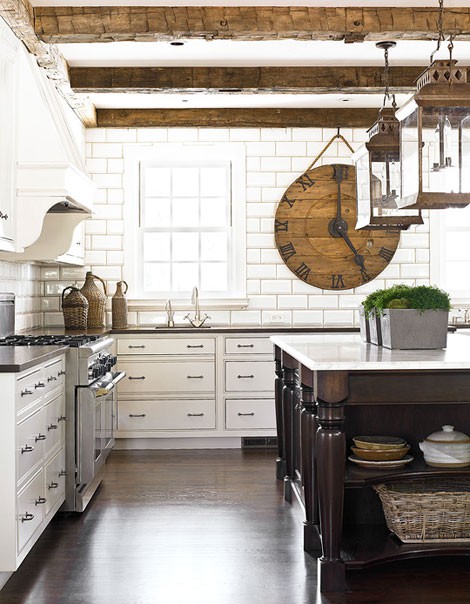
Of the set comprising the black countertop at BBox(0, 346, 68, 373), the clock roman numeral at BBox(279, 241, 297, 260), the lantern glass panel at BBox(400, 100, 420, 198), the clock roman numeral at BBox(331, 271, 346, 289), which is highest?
the lantern glass panel at BBox(400, 100, 420, 198)

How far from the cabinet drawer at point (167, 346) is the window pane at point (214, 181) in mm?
1464

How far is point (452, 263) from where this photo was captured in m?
7.63

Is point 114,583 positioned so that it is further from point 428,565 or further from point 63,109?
point 63,109

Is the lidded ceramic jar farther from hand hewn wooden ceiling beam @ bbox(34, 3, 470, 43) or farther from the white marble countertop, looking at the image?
hand hewn wooden ceiling beam @ bbox(34, 3, 470, 43)

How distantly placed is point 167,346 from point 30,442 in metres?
3.04

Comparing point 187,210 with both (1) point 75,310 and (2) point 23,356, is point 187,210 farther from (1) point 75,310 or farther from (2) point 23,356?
(2) point 23,356

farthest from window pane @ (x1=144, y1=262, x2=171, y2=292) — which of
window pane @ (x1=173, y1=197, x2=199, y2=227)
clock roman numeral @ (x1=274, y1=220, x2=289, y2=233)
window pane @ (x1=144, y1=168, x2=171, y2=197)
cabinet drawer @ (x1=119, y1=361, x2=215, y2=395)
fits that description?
clock roman numeral @ (x1=274, y1=220, x2=289, y2=233)

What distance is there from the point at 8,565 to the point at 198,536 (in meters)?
1.13

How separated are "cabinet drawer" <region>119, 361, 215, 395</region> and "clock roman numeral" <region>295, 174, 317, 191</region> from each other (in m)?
1.86

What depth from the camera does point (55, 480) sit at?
4.49 meters

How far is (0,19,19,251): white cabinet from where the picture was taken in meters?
4.72

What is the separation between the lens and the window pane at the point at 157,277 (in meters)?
7.49

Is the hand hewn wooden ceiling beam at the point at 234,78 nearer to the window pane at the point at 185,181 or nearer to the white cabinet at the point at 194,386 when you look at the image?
the window pane at the point at 185,181

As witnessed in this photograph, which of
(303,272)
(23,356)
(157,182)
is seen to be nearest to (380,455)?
(23,356)
